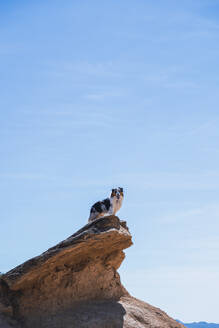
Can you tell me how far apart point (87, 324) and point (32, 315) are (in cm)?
135

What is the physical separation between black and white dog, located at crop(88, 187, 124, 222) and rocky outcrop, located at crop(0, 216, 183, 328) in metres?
2.13

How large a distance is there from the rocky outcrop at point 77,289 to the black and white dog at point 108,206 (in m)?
2.13

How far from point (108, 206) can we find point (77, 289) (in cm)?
343

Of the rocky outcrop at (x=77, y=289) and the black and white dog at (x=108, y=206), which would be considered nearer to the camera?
the rocky outcrop at (x=77, y=289)

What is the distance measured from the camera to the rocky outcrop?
12.3 m

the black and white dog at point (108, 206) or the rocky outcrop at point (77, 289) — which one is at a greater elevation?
the black and white dog at point (108, 206)

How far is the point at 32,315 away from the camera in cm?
1263

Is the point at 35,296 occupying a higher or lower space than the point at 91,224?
lower

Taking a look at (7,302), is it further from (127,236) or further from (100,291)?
(127,236)

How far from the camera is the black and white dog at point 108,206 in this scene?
1588 cm

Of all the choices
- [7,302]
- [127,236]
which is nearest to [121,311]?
[127,236]

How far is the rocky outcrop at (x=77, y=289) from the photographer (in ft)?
40.4

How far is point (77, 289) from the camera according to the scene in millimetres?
13258

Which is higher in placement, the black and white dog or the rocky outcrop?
the black and white dog
